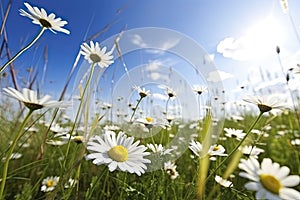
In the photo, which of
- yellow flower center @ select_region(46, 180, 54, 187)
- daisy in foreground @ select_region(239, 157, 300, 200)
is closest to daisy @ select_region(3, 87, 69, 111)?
daisy in foreground @ select_region(239, 157, 300, 200)

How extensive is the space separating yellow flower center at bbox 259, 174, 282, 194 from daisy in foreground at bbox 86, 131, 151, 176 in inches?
9.7

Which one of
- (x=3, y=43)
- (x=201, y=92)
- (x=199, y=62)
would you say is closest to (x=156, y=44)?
(x=199, y=62)

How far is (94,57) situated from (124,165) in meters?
0.53

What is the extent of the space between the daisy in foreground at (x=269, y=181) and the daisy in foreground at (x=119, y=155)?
24cm

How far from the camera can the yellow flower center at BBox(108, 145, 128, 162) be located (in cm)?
63

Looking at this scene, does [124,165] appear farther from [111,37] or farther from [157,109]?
[157,109]

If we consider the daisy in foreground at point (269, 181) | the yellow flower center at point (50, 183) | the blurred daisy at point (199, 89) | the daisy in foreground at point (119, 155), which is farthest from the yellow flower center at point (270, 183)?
the yellow flower center at point (50, 183)

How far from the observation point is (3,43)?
1149 mm

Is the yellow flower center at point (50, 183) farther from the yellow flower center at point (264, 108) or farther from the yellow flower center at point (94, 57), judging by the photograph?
the yellow flower center at point (264, 108)

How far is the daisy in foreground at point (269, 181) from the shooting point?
395 millimetres

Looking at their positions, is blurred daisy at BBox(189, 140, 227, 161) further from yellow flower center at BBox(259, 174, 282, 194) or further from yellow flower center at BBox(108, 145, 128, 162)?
yellow flower center at BBox(259, 174, 282, 194)

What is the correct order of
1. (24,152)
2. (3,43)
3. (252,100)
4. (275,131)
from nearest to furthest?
(252,100) < (3,43) < (24,152) < (275,131)

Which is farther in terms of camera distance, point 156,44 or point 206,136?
point 156,44

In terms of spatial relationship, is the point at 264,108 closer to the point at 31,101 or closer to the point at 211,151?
the point at 211,151
